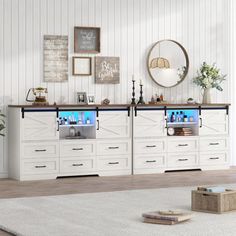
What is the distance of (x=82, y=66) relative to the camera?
9.52 metres

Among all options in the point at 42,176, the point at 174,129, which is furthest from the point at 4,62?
the point at 174,129

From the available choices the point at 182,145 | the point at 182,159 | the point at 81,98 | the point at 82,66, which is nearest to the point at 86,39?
the point at 82,66

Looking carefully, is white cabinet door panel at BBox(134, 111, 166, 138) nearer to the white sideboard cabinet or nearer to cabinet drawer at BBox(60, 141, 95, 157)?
the white sideboard cabinet

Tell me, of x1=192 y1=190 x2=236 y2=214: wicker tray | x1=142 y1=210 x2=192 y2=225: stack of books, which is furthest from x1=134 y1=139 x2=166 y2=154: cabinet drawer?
x1=142 y1=210 x2=192 y2=225: stack of books

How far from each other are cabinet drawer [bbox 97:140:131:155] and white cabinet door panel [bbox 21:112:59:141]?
24.9 inches

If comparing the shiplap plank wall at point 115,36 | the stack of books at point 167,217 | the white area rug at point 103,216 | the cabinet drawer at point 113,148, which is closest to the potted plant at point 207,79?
the shiplap plank wall at point 115,36

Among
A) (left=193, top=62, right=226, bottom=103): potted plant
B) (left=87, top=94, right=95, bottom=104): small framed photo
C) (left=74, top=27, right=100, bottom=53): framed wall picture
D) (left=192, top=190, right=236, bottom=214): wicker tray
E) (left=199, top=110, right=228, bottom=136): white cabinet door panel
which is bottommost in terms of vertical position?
(left=192, top=190, right=236, bottom=214): wicker tray

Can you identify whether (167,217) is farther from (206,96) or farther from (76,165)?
(206,96)

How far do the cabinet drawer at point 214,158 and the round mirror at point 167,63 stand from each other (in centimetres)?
114

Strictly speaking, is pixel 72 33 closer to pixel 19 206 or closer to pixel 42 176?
pixel 42 176

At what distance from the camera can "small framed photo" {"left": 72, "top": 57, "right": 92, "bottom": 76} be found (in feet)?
31.0

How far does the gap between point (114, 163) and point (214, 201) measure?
318cm

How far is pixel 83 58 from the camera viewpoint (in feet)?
31.2

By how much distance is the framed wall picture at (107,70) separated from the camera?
960 centimetres
